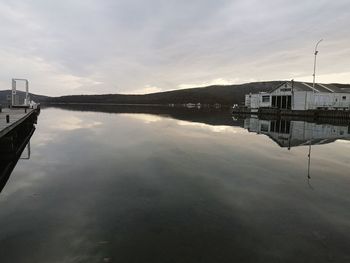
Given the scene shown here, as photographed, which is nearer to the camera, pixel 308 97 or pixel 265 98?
pixel 308 97

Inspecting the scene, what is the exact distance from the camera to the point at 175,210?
9133mm

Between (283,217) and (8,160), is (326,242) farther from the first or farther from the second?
(8,160)

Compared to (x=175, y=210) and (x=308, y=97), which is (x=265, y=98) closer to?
(x=308, y=97)

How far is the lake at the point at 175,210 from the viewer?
670 centimetres

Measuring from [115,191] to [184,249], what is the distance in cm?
503

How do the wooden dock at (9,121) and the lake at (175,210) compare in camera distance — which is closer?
the lake at (175,210)

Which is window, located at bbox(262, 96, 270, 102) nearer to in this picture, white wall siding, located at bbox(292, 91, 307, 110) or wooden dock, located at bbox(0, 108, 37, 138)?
white wall siding, located at bbox(292, 91, 307, 110)

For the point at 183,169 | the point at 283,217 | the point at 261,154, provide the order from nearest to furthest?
the point at 283,217 < the point at 183,169 < the point at 261,154

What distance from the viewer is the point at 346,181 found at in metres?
13.0

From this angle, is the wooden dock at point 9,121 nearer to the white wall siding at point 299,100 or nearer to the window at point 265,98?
the white wall siding at point 299,100

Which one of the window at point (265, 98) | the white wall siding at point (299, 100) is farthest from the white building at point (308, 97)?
the window at point (265, 98)

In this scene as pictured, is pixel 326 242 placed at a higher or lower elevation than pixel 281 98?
lower

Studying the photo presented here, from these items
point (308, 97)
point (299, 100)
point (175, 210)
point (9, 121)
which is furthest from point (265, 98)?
point (175, 210)

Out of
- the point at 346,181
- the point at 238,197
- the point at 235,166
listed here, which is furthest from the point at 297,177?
the point at 238,197
